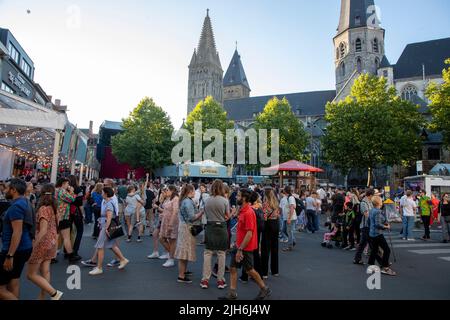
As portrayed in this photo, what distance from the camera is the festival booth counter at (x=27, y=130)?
955 centimetres

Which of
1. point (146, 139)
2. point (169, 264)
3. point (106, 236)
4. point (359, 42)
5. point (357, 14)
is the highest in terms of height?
point (357, 14)

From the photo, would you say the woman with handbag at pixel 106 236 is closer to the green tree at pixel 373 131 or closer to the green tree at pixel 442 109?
the green tree at pixel 373 131

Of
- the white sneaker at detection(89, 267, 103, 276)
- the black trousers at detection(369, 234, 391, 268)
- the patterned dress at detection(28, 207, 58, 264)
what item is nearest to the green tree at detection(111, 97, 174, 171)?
the white sneaker at detection(89, 267, 103, 276)

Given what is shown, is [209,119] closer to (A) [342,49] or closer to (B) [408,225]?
(B) [408,225]

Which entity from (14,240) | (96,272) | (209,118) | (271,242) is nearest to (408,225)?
(271,242)

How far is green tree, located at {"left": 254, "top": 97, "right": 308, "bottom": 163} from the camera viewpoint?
40.7 m

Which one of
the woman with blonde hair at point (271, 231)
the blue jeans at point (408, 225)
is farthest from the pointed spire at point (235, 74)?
the woman with blonde hair at point (271, 231)

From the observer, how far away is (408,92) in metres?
50.7

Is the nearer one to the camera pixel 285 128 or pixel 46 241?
pixel 46 241

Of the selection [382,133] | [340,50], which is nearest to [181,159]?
[382,133]

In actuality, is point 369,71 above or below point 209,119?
above

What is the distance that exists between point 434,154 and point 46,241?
47.8 metres

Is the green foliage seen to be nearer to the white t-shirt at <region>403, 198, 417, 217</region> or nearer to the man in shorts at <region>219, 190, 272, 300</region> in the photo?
the white t-shirt at <region>403, 198, 417, 217</region>

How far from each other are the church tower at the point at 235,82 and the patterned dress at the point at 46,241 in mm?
86280
